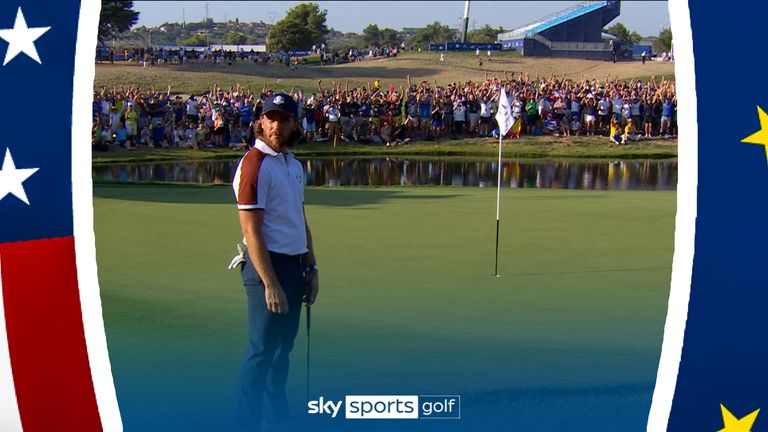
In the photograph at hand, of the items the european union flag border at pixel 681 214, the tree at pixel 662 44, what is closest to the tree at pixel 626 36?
the tree at pixel 662 44

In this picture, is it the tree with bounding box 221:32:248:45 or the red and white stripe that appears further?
the tree with bounding box 221:32:248:45

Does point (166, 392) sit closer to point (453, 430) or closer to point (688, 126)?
point (453, 430)

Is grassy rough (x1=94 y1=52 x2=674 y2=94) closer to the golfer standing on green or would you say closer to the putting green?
the putting green

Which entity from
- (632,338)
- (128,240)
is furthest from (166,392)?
(128,240)

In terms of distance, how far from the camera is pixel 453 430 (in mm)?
5660

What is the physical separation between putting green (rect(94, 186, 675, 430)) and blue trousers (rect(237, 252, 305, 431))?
1.08 feet

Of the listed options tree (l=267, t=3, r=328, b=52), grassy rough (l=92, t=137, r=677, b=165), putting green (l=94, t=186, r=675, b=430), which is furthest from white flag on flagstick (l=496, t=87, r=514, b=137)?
grassy rough (l=92, t=137, r=677, b=165)

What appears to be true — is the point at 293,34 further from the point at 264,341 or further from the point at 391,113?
the point at 264,341

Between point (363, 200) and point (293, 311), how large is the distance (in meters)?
8.56

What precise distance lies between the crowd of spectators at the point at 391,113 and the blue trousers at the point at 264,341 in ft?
42.3

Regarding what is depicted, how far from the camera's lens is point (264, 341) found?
208 inches

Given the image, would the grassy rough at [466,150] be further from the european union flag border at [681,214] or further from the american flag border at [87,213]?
the european union flag border at [681,214]

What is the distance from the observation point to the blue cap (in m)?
Answer: 5.08

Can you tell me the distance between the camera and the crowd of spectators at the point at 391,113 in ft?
70.0
